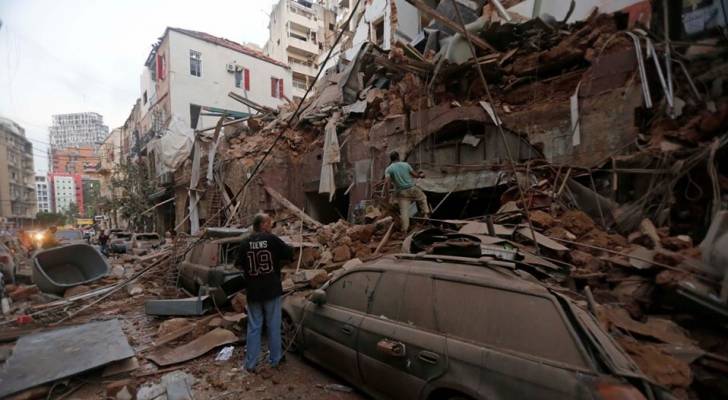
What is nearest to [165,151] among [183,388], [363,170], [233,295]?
[363,170]

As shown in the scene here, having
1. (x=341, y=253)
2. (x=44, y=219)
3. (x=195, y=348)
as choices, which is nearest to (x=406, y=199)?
(x=341, y=253)

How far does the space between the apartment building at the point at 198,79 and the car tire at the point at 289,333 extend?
22.1 metres

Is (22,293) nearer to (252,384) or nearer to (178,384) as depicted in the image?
(178,384)

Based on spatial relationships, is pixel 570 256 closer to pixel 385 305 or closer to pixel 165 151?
pixel 385 305

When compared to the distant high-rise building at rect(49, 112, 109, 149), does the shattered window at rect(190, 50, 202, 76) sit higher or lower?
higher

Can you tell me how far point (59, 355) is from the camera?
4027 mm

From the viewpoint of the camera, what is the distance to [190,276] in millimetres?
6887

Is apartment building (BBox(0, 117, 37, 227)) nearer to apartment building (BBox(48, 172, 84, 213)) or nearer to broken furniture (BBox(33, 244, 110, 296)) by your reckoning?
broken furniture (BBox(33, 244, 110, 296))

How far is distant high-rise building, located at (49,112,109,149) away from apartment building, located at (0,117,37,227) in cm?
2156

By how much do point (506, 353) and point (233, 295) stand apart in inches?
196

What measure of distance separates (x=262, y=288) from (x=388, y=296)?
163 cm

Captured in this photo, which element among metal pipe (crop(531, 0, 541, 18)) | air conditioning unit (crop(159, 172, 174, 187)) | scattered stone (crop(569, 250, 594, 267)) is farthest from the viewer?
air conditioning unit (crop(159, 172, 174, 187))

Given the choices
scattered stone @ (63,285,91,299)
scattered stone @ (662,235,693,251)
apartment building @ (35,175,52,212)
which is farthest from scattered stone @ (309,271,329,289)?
scattered stone @ (63,285,91,299)

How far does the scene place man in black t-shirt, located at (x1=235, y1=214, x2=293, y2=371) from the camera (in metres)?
3.98
